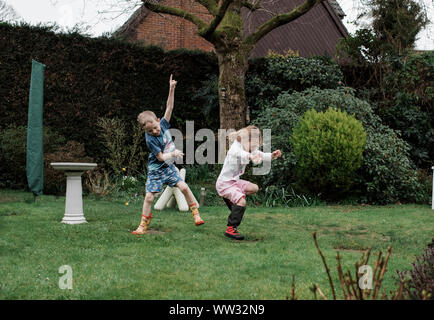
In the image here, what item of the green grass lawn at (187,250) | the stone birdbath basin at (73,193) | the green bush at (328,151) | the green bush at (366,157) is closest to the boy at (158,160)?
the green grass lawn at (187,250)

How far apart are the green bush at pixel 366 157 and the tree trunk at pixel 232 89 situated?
65 centimetres

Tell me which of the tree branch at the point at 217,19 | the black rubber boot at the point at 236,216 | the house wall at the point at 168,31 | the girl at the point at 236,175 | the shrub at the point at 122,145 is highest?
the house wall at the point at 168,31

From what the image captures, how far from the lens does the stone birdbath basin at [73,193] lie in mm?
6730

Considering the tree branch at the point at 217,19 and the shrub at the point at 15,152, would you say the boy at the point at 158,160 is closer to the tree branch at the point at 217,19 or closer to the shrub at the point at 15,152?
the tree branch at the point at 217,19

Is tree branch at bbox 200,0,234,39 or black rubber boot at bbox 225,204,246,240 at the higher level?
tree branch at bbox 200,0,234,39

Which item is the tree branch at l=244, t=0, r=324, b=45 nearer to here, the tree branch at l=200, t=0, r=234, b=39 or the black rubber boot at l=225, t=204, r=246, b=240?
the tree branch at l=200, t=0, r=234, b=39

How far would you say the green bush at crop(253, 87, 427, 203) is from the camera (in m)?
9.91

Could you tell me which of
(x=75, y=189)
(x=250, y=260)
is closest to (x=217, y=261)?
(x=250, y=260)

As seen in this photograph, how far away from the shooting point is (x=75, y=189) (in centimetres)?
700

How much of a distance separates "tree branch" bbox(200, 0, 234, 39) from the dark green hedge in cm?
213

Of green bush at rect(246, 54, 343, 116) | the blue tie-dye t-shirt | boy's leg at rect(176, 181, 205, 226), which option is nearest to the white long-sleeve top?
boy's leg at rect(176, 181, 205, 226)

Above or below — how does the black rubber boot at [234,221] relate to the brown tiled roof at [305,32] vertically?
below
